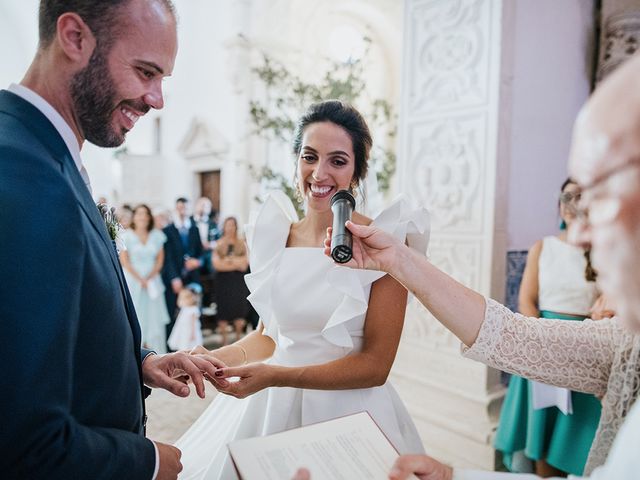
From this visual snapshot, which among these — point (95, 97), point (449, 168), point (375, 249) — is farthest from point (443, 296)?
point (449, 168)

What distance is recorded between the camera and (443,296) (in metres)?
1.34

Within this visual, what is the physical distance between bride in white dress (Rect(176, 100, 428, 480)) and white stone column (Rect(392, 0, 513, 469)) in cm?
A: 140

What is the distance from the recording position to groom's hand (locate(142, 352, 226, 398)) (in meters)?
1.31

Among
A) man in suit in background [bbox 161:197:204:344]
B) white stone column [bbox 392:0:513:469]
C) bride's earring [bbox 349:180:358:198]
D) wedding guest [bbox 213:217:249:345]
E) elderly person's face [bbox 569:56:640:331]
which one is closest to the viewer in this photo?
elderly person's face [bbox 569:56:640:331]

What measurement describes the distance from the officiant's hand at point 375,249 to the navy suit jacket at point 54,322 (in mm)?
662

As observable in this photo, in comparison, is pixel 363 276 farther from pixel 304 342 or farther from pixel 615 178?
pixel 615 178

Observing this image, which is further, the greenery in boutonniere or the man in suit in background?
the man in suit in background

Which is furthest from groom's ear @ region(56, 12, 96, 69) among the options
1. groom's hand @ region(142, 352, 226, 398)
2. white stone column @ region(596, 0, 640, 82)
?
white stone column @ region(596, 0, 640, 82)

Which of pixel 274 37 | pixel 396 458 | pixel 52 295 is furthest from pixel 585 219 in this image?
pixel 274 37

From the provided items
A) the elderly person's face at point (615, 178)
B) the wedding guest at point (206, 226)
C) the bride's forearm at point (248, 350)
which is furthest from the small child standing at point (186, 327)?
the elderly person's face at point (615, 178)

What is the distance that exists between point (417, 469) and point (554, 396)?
202 centimetres

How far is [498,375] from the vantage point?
10.3 feet

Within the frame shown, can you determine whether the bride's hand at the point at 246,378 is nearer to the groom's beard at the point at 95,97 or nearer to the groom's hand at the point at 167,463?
the groom's hand at the point at 167,463

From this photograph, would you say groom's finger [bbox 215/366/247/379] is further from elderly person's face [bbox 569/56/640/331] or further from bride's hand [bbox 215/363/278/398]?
elderly person's face [bbox 569/56/640/331]
